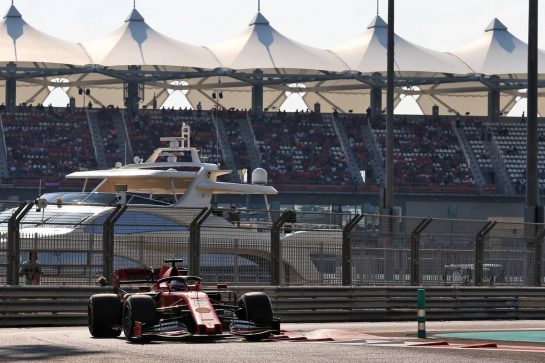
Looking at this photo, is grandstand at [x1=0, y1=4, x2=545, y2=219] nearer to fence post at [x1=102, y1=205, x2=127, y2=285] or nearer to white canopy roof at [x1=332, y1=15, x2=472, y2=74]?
white canopy roof at [x1=332, y1=15, x2=472, y2=74]

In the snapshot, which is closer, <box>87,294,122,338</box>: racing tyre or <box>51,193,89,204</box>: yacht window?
<box>87,294,122,338</box>: racing tyre

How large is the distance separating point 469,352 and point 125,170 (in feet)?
67.5

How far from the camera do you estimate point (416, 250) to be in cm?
2536

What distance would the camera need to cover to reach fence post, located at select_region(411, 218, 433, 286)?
25047mm

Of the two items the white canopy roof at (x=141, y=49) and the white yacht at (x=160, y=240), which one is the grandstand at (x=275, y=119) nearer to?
the white canopy roof at (x=141, y=49)

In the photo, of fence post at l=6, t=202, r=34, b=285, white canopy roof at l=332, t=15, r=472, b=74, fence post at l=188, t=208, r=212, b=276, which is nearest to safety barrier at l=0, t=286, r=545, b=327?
fence post at l=6, t=202, r=34, b=285

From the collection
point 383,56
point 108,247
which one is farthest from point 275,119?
point 108,247

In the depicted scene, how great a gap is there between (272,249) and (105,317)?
6.34 m

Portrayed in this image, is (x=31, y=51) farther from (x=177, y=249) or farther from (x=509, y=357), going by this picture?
(x=509, y=357)

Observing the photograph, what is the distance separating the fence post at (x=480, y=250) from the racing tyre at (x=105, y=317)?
32.7 ft

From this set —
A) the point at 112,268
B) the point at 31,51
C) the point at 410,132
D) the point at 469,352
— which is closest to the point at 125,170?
the point at 112,268

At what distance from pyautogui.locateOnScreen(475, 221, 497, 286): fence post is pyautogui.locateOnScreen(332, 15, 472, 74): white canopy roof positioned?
152ft

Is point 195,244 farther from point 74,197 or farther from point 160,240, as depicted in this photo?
point 74,197

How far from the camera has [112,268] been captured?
21.7 meters
